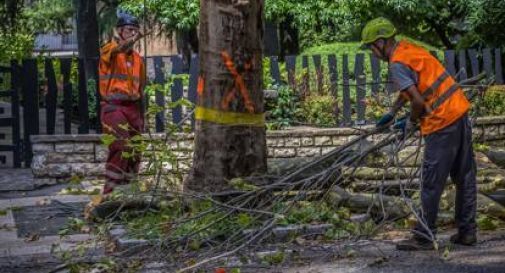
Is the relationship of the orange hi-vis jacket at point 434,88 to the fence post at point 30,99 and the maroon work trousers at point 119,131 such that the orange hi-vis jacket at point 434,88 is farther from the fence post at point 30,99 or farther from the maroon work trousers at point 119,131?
the fence post at point 30,99

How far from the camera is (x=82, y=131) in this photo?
13.9 meters

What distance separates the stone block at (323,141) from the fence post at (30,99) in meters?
3.40

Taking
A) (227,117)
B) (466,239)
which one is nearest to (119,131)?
(227,117)

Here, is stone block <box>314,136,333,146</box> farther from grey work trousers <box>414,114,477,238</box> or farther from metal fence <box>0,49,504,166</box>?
grey work trousers <box>414,114,477,238</box>

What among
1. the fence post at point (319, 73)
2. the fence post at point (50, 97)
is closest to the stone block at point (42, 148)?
the fence post at point (50, 97)

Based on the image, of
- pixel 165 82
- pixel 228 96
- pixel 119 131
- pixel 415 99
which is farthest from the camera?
pixel 165 82

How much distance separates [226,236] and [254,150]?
4.00ft

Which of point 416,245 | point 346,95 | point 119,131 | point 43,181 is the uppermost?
point 346,95

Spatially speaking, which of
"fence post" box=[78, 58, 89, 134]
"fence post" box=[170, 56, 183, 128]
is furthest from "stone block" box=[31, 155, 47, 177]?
"fence post" box=[170, 56, 183, 128]

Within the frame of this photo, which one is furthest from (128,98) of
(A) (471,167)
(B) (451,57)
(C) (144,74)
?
(B) (451,57)

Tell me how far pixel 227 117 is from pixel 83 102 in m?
5.19

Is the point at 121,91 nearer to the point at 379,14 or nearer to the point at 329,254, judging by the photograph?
the point at 329,254

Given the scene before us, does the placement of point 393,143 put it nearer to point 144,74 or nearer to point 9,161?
point 144,74

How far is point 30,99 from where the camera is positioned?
46.7ft
